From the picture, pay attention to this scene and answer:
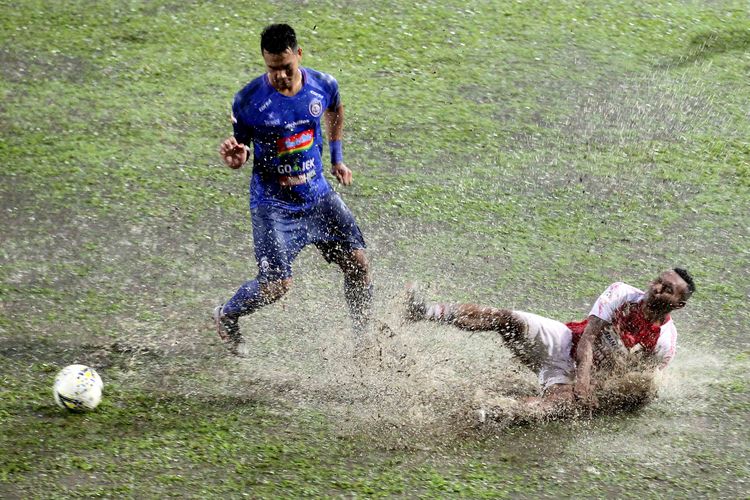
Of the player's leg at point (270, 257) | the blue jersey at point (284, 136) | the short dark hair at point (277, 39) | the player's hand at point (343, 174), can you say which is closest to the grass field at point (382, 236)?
the player's leg at point (270, 257)

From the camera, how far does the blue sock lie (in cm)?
645

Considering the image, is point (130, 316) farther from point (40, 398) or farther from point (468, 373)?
point (468, 373)

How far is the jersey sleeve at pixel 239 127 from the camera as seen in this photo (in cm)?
625

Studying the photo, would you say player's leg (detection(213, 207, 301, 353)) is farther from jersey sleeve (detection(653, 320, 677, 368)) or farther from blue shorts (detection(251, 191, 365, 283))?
jersey sleeve (detection(653, 320, 677, 368))

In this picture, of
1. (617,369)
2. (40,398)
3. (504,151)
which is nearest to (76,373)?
(40,398)

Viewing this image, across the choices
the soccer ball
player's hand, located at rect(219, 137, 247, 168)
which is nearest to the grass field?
the soccer ball

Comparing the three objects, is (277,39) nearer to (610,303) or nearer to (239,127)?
(239,127)

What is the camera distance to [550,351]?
6.30 metres

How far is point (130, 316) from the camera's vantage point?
23.2ft

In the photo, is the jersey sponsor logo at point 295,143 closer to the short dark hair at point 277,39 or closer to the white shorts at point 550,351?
the short dark hair at point 277,39

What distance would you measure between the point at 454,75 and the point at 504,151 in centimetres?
159

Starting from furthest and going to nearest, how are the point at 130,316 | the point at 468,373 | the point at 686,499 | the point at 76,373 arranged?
1. the point at 130,316
2. the point at 468,373
3. the point at 76,373
4. the point at 686,499

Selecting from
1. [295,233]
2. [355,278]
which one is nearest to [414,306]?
[355,278]

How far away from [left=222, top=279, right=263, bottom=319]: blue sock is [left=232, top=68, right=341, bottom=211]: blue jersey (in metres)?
0.48
